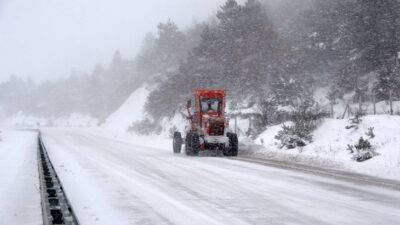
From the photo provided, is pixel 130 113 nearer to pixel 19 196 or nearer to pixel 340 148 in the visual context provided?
pixel 340 148

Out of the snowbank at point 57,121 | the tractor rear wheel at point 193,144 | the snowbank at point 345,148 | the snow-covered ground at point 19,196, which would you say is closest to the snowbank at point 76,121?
the snowbank at point 57,121

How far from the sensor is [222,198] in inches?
307

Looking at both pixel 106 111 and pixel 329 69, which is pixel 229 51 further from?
pixel 106 111

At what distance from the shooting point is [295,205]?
7148 mm

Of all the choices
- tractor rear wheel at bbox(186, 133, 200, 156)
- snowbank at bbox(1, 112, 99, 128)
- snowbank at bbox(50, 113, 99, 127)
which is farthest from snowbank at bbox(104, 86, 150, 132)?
tractor rear wheel at bbox(186, 133, 200, 156)

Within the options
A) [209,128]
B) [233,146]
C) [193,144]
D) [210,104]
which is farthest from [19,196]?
[210,104]

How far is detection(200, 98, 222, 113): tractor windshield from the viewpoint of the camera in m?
19.5

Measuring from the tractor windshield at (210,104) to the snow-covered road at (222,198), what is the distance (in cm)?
750

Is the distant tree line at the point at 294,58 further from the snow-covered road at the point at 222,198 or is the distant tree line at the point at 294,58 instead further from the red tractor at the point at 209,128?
the snow-covered road at the point at 222,198

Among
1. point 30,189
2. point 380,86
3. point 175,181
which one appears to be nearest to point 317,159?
point 175,181

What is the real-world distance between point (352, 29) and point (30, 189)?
32.5m

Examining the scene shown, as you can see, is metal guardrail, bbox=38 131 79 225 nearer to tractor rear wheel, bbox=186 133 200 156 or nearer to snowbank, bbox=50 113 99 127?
tractor rear wheel, bbox=186 133 200 156

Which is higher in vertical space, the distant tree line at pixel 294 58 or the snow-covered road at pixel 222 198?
the distant tree line at pixel 294 58

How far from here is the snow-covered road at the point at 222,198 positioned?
6.20 metres
